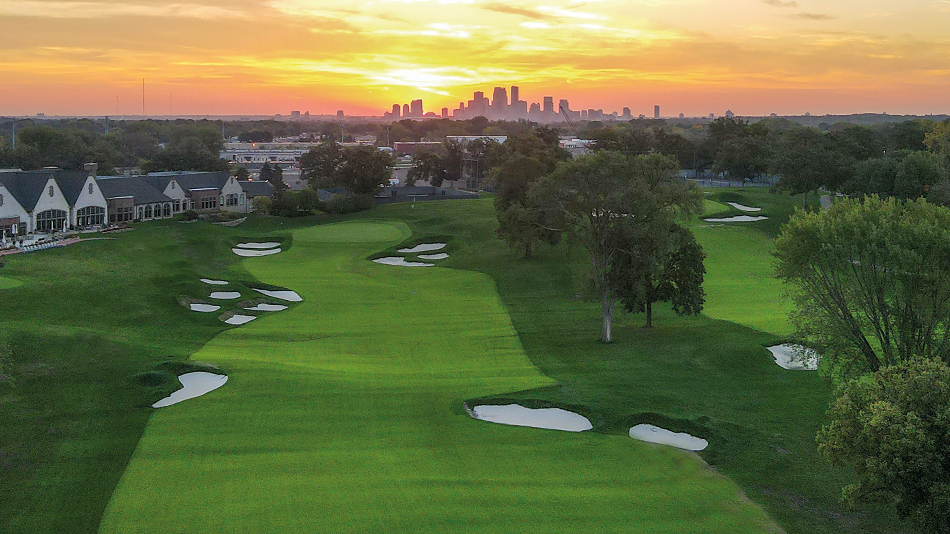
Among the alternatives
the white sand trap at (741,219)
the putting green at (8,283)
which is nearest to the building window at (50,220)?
the putting green at (8,283)

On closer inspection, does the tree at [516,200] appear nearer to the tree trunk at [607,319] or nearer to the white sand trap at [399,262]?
the white sand trap at [399,262]

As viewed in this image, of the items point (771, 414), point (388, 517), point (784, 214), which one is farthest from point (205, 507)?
point (784, 214)

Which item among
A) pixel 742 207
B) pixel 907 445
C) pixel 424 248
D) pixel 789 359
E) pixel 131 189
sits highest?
pixel 131 189

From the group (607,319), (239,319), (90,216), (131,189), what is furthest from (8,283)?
(131,189)

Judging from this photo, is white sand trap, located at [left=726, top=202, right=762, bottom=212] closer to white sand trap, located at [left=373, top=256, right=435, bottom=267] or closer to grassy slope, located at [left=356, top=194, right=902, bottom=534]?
grassy slope, located at [left=356, top=194, right=902, bottom=534]

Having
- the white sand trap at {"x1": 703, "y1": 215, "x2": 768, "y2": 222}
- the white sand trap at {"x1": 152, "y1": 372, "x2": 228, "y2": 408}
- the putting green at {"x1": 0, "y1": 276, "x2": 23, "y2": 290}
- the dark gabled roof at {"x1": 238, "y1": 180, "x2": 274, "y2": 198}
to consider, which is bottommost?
the white sand trap at {"x1": 152, "y1": 372, "x2": 228, "y2": 408}

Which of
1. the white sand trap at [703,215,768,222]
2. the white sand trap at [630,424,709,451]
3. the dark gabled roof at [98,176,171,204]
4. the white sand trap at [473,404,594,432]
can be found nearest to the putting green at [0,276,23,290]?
the white sand trap at [473,404,594,432]

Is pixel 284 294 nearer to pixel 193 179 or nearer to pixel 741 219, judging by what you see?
pixel 193 179

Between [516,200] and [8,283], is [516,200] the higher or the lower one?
the higher one
